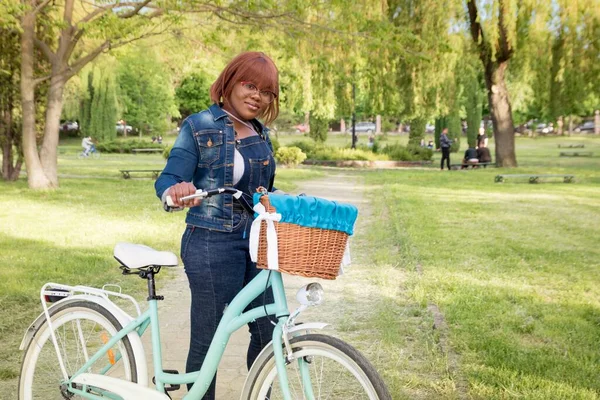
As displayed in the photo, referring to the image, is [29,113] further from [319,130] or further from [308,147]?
[319,130]

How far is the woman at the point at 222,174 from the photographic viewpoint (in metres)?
3.14

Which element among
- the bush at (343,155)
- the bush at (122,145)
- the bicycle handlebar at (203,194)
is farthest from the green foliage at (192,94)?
the bicycle handlebar at (203,194)

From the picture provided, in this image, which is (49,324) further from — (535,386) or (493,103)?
(493,103)

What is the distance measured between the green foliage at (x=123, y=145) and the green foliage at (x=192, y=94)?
45.1 feet

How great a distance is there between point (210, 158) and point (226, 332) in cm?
74

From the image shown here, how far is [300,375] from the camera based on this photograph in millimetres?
2840

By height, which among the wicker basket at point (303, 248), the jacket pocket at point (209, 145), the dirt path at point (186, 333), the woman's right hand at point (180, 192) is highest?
the jacket pocket at point (209, 145)

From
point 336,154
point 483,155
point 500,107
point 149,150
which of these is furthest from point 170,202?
point 149,150

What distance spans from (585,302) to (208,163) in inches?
188

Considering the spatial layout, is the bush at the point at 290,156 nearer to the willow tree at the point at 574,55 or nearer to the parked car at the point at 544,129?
the willow tree at the point at 574,55

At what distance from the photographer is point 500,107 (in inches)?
1045

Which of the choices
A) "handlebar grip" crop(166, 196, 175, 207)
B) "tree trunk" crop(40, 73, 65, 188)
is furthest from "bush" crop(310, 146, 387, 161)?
"handlebar grip" crop(166, 196, 175, 207)

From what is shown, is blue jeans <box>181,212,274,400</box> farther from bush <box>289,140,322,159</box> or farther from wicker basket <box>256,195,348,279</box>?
bush <box>289,140,322,159</box>

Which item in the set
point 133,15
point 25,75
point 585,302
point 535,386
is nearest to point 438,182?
point 133,15
